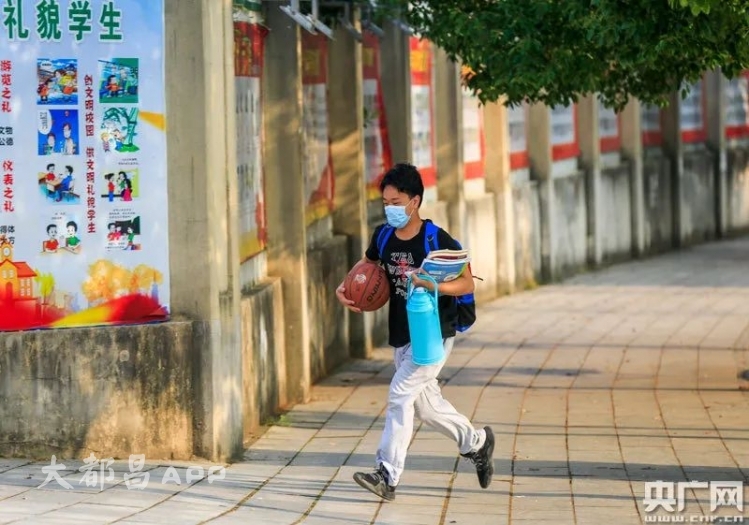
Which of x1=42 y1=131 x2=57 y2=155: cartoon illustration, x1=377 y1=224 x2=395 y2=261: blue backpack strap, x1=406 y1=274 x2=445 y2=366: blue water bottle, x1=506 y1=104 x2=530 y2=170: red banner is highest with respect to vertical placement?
x1=506 y1=104 x2=530 y2=170: red banner

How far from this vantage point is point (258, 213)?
40.1 ft

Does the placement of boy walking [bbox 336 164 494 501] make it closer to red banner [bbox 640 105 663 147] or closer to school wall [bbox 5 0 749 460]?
school wall [bbox 5 0 749 460]

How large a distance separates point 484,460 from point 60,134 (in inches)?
122

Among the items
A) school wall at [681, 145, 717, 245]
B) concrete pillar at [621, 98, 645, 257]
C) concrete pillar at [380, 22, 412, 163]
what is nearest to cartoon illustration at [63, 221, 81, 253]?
concrete pillar at [380, 22, 412, 163]

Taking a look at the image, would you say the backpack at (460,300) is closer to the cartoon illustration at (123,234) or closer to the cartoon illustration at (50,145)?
the cartoon illustration at (123,234)

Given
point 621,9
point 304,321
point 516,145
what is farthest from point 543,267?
point 621,9

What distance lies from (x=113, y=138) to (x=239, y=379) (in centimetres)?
168

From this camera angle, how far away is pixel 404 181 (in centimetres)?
885

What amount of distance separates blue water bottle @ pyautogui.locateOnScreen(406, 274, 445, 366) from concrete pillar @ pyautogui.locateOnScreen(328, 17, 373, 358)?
20.0ft

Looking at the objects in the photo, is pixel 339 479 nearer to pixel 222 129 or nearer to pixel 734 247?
pixel 222 129

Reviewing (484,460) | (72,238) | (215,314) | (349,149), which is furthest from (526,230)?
(484,460)

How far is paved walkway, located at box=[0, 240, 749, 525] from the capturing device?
339 inches

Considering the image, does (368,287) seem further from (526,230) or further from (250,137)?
(526,230)

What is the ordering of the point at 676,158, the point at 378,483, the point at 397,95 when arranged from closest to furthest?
the point at 378,483
the point at 397,95
the point at 676,158
